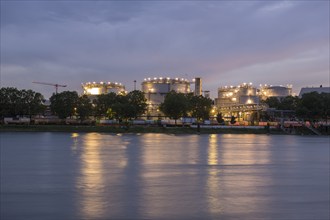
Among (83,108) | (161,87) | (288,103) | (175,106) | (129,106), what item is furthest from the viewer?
(161,87)

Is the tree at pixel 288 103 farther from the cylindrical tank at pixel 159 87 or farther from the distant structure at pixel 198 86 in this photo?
the cylindrical tank at pixel 159 87

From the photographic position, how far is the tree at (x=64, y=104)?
106 metres

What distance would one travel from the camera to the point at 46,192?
1512 cm

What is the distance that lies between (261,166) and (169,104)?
A: 264ft

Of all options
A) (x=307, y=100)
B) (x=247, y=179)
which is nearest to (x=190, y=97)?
(x=307, y=100)

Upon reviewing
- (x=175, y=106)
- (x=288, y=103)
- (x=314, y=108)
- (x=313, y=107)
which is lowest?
(x=314, y=108)

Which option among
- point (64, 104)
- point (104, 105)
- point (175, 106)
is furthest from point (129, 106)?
point (104, 105)

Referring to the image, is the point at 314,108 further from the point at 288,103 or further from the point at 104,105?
the point at 104,105

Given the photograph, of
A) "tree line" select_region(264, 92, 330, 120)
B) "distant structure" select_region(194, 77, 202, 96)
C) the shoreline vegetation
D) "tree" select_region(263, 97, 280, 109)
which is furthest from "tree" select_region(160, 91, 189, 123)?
"distant structure" select_region(194, 77, 202, 96)

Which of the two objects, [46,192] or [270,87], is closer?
[46,192]

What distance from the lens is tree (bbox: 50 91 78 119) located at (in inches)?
4154

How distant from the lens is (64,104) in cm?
10569

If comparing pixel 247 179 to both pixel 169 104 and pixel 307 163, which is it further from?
pixel 169 104

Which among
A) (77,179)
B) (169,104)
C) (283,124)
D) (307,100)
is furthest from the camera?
(169,104)
